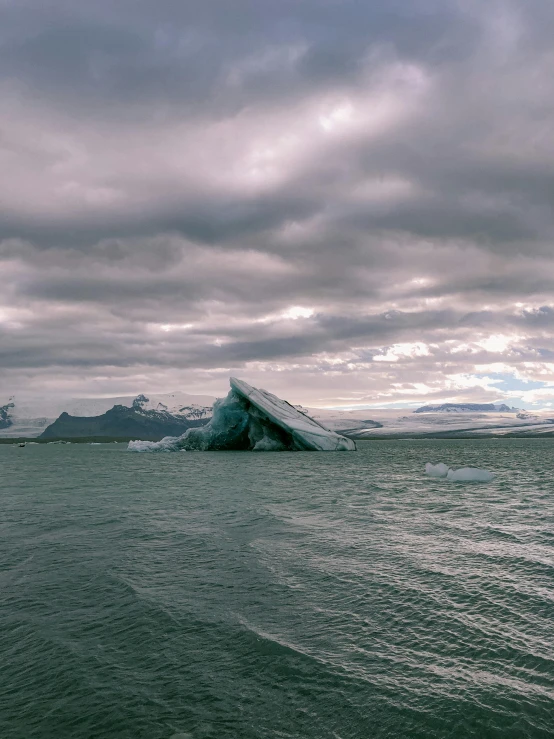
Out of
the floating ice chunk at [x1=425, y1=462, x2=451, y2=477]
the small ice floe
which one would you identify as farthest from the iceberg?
the small ice floe

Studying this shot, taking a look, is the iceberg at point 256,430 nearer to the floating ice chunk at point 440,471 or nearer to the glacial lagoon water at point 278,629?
the floating ice chunk at point 440,471

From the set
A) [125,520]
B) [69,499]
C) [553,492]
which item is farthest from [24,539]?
[553,492]

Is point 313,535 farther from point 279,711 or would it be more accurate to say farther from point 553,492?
point 553,492

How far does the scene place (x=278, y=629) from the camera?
8.62 m

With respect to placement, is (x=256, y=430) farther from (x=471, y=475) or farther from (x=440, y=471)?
(x=471, y=475)

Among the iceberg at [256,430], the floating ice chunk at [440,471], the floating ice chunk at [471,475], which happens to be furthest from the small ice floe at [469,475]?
the iceberg at [256,430]

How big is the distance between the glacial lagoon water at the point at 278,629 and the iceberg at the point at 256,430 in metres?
41.5

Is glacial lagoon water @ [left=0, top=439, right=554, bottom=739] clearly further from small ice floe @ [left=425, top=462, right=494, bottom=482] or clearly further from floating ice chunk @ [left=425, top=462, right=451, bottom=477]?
floating ice chunk @ [left=425, top=462, right=451, bottom=477]

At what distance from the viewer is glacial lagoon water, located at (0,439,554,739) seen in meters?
6.04

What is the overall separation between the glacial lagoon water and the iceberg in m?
41.5

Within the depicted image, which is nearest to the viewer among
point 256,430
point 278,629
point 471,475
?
point 278,629

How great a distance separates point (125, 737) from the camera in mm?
5664

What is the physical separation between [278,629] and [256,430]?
60.9 meters

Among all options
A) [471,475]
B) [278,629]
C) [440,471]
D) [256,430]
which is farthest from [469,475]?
[256,430]
